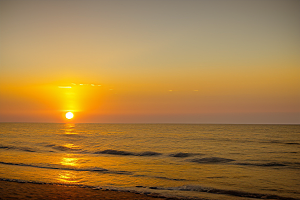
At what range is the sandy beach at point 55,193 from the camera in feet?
39.6

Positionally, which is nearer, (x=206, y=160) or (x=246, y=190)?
(x=246, y=190)

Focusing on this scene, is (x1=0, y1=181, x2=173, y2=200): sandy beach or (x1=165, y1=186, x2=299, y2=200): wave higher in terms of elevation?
(x1=0, y1=181, x2=173, y2=200): sandy beach

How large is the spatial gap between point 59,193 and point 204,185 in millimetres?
8551

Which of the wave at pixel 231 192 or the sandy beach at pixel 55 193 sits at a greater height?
the sandy beach at pixel 55 193

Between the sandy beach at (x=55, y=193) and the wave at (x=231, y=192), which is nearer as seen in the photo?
the sandy beach at (x=55, y=193)

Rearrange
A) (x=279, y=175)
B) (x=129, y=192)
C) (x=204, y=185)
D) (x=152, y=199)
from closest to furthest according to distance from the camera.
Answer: (x=152, y=199)
(x=129, y=192)
(x=204, y=185)
(x=279, y=175)

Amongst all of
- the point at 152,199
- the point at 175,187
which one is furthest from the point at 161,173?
the point at 152,199

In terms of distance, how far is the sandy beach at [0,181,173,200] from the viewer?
12070 mm

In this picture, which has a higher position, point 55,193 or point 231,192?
point 55,193

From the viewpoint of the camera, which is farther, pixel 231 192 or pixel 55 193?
pixel 231 192

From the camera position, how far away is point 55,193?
12.7 m

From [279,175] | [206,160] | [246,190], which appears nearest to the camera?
→ [246,190]

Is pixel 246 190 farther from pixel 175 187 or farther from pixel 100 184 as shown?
pixel 100 184

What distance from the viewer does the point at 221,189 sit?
14625mm
